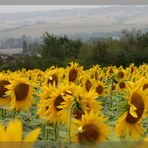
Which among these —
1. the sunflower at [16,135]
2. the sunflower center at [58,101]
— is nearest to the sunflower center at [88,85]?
the sunflower center at [58,101]

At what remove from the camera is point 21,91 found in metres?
2.68

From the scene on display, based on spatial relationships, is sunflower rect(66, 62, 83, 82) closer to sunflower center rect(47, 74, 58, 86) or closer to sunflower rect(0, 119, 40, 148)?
sunflower center rect(47, 74, 58, 86)

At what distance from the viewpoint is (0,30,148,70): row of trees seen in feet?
52.9

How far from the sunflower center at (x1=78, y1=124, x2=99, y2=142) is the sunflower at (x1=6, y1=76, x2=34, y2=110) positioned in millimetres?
1404

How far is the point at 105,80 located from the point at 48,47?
1975cm

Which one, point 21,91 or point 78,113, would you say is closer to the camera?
point 78,113

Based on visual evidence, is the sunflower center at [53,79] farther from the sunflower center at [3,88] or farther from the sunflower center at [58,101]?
the sunflower center at [58,101]

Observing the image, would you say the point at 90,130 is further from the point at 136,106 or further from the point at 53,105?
the point at 53,105

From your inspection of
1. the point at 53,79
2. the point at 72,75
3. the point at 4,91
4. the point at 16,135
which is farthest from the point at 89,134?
the point at 72,75

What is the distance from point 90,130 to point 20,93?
1557mm

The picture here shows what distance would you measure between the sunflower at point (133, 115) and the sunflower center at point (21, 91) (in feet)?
3.89

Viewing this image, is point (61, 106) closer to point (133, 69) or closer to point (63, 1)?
point (63, 1)

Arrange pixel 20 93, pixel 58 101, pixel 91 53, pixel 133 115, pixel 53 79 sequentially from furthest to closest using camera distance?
1. pixel 91 53
2. pixel 53 79
3. pixel 20 93
4. pixel 58 101
5. pixel 133 115

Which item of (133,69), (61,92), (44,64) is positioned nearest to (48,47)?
(44,64)
